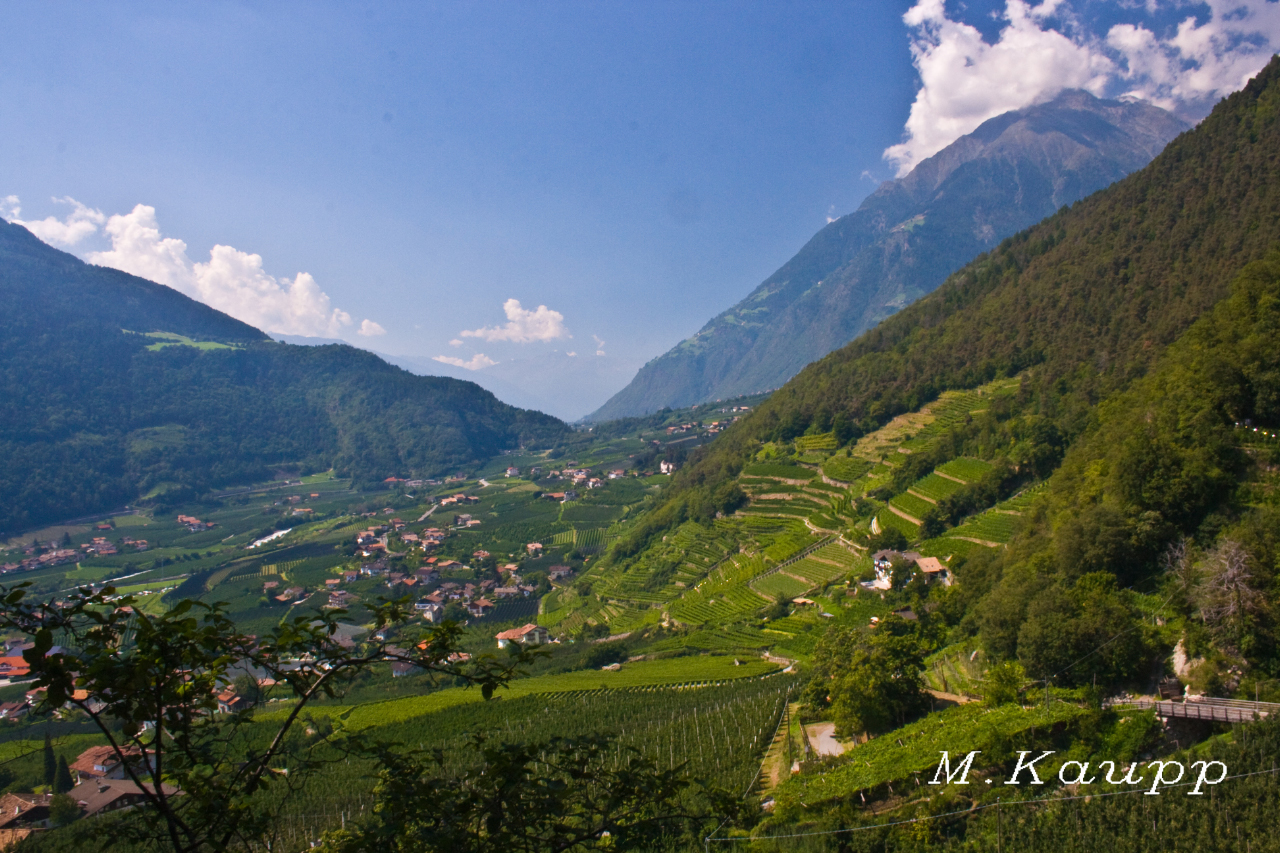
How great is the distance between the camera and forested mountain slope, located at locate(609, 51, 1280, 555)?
3431 cm

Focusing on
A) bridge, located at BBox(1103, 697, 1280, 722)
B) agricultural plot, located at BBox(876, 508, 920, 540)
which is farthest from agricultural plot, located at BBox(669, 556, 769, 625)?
bridge, located at BBox(1103, 697, 1280, 722)

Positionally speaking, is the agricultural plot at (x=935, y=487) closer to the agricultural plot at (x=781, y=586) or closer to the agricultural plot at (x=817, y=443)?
the agricultural plot at (x=781, y=586)

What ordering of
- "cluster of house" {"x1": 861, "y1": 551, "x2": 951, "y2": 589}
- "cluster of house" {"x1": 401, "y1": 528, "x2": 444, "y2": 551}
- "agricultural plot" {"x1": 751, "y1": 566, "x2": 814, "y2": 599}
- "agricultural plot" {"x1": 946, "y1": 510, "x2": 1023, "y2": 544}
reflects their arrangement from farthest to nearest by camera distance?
"cluster of house" {"x1": 401, "y1": 528, "x2": 444, "y2": 551}
"agricultural plot" {"x1": 751, "y1": 566, "x2": 814, "y2": 599}
"agricultural plot" {"x1": 946, "y1": 510, "x2": 1023, "y2": 544}
"cluster of house" {"x1": 861, "y1": 551, "x2": 951, "y2": 589}

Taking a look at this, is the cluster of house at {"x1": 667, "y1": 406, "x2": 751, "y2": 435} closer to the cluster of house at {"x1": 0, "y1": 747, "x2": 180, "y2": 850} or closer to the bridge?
the cluster of house at {"x1": 0, "y1": 747, "x2": 180, "y2": 850}

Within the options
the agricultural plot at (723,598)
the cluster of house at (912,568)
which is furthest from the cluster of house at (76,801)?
the cluster of house at (912,568)

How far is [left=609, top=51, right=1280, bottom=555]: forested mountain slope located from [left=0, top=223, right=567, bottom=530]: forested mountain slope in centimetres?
7499

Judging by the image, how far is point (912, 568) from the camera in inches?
1121

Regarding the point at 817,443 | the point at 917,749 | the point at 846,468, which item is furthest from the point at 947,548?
the point at 817,443

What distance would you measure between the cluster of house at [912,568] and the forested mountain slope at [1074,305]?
1104 centimetres

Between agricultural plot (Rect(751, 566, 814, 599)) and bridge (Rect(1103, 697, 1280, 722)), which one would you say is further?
agricultural plot (Rect(751, 566, 814, 599))

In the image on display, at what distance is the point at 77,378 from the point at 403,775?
137 m

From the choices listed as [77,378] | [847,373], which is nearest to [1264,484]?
[847,373]

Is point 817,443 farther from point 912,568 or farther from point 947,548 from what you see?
point 912,568

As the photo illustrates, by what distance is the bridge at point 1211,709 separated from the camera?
11750 millimetres
